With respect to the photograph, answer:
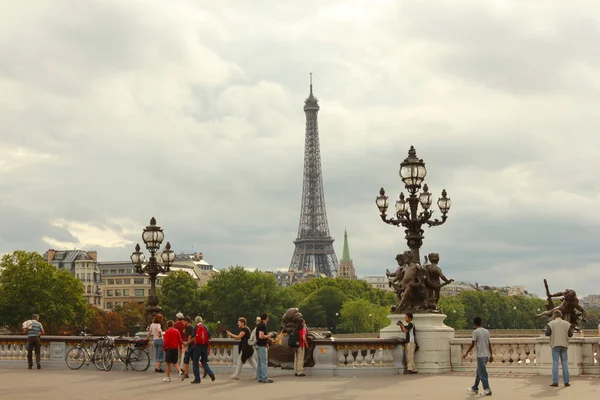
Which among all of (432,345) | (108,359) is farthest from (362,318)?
(432,345)

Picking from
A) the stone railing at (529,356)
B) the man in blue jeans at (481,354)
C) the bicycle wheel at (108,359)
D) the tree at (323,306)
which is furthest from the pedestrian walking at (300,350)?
the tree at (323,306)

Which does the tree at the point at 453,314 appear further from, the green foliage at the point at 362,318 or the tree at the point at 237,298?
the tree at the point at 237,298

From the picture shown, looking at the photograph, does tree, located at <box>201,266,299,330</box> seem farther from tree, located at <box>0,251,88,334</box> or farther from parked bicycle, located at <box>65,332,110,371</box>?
parked bicycle, located at <box>65,332,110,371</box>

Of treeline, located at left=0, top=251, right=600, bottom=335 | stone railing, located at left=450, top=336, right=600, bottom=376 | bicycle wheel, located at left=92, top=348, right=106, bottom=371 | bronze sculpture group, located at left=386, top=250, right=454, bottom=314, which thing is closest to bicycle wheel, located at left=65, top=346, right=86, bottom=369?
bicycle wheel, located at left=92, top=348, right=106, bottom=371

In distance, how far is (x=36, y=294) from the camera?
106500mm

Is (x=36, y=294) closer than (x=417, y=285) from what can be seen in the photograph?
No

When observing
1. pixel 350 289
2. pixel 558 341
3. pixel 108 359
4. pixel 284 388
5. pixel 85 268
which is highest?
pixel 85 268

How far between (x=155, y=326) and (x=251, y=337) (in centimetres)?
499

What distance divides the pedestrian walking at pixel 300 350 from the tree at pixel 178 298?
10161 cm

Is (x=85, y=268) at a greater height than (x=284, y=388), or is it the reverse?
(x=85, y=268)

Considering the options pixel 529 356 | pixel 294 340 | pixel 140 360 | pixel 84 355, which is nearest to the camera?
pixel 294 340

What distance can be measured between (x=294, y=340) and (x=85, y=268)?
171 m

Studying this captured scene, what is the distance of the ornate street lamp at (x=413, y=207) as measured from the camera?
30781mm

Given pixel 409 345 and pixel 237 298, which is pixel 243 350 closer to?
pixel 409 345
